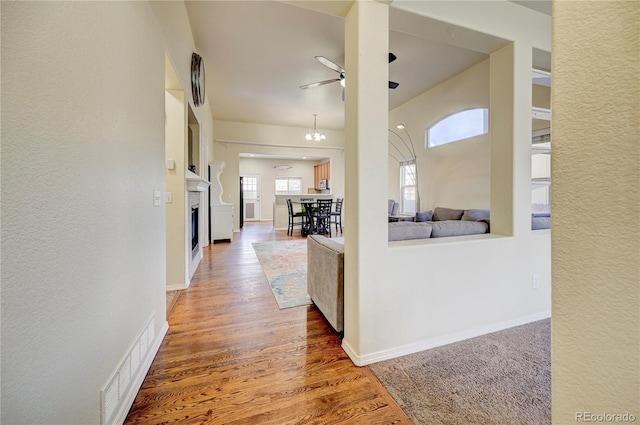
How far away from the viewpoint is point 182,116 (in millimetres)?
2939

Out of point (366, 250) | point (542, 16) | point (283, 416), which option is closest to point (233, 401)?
point (283, 416)

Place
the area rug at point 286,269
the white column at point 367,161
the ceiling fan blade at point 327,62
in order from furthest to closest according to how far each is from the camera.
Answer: the ceiling fan blade at point 327,62 < the area rug at point 286,269 < the white column at point 367,161

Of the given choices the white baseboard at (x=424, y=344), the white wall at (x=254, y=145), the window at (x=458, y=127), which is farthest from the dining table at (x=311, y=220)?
the white baseboard at (x=424, y=344)

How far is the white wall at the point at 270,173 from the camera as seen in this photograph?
430 inches

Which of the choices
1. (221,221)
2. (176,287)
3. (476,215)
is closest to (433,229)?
(476,215)

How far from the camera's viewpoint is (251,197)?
36.4ft

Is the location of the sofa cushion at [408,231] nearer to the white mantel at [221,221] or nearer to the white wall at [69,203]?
the white wall at [69,203]

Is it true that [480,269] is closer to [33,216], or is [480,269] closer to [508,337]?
[508,337]

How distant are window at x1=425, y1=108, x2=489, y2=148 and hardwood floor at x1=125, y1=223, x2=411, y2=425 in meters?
4.09

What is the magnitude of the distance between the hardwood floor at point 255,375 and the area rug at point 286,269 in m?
0.22

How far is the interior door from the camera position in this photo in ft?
36.1

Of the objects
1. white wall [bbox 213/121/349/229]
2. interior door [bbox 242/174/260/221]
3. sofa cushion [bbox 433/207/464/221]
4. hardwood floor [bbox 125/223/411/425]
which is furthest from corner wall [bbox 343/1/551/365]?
interior door [bbox 242/174/260/221]

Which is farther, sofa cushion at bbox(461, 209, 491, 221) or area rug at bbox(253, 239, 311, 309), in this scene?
sofa cushion at bbox(461, 209, 491, 221)

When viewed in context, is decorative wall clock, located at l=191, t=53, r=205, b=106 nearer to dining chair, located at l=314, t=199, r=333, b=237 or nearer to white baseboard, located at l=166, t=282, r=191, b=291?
white baseboard, located at l=166, t=282, r=191, b=291
